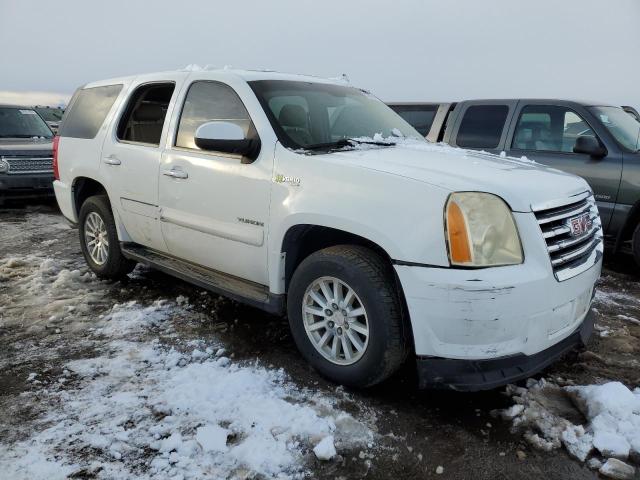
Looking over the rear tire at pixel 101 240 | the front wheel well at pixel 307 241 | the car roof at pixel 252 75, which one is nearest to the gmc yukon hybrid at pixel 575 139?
the car roof at pixel 252 75

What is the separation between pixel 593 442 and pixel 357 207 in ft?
5.31

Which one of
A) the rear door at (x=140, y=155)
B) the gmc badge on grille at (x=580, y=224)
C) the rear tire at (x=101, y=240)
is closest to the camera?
the gmc badge on grille at (x=580, y=224)

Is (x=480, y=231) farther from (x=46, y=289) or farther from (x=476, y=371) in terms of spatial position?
(x=46, y=289)

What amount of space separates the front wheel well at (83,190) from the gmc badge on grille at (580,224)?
13.2ft

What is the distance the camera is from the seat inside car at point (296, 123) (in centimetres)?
333

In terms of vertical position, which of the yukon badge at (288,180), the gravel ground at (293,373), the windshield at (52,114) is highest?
the yukon badge at (288,180)

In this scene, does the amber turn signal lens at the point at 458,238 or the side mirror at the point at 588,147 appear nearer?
the amber turn signal lens at the point at 458,238

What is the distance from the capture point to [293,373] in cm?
318

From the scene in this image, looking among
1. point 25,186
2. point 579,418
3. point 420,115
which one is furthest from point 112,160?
point 25,186

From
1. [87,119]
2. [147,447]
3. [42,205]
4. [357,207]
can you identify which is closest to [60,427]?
[147,447]

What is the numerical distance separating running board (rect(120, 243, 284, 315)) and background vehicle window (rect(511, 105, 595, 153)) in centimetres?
407

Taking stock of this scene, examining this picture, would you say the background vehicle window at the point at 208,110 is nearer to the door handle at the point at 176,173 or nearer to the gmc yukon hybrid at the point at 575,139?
the door handle at the point at 176,173

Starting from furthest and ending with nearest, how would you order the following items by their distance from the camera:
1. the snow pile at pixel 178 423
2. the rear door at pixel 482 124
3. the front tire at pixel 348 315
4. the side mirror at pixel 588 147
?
the rear door at pixel 482 124 → the side mirror at pixel 588 147 → the front tire at pixel 348 315 → the snow pile at pixel 178 423

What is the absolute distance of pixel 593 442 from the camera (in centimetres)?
247
